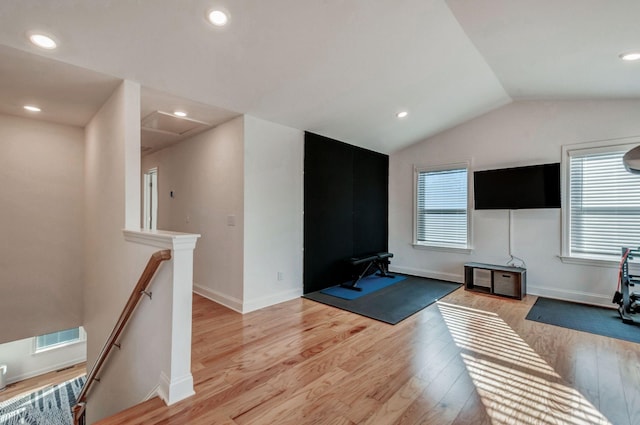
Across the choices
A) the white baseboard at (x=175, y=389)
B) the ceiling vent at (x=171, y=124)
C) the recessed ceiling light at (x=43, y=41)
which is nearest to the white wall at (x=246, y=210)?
the ceiling vent at (x=171, y=124)

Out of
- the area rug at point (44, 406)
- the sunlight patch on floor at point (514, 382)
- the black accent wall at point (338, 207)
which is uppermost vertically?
the black accent wall at point (338, 207)

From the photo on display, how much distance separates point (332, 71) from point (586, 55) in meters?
2.40

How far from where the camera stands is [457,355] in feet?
8.15

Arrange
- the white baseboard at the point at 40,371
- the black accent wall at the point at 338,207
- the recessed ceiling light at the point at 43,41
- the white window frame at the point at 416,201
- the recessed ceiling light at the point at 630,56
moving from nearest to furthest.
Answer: the recessed ceiling light at the point at 43,41, the recessed ceiling light at the point at 630,56, the black accent wall at the point at 338,207, the white window frame at the point at 416,201, the white baseboard at the point at 40,371

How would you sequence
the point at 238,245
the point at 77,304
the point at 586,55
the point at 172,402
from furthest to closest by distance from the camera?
the point at 77,304 → the point at 238,245 → the point at 586,55 → the point at 172,402

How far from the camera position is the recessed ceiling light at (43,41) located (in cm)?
205

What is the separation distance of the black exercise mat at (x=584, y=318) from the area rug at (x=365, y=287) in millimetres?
1948

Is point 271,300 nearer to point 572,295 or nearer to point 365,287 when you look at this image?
point 365,287

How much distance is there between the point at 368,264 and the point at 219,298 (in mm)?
2451

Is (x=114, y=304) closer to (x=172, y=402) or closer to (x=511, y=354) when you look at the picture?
(x=172, y=402)

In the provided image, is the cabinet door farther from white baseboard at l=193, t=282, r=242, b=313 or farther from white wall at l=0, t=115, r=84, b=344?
white wall at l=0, t=115, r=84, b=344

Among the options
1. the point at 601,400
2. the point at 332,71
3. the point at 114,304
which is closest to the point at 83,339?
the point at 114,304

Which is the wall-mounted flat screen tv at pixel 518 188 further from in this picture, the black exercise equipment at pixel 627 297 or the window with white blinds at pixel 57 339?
the window with white blinds at pixel 57 339

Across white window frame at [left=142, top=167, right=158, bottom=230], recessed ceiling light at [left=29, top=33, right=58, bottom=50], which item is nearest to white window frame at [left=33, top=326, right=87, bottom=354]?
white window frame at [left=142, top=167, right=158, bottom=230]
